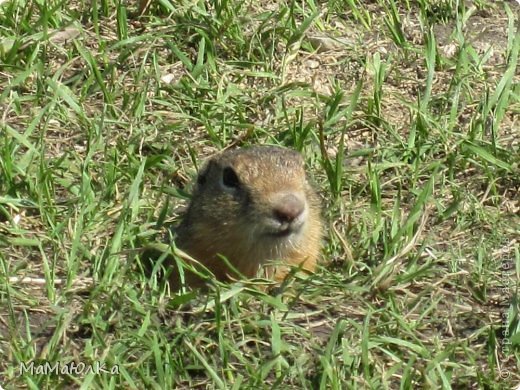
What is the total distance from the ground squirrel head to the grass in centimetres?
19

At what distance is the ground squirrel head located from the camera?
19.6 feet

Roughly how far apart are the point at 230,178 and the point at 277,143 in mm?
950

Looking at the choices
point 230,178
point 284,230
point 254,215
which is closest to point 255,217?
point 254,215

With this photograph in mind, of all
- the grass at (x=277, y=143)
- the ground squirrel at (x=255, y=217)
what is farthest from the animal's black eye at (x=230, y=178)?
the grass at (x=277, y=143)

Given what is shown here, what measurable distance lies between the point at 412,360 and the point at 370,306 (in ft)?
1.56

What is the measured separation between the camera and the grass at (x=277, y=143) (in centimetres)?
540

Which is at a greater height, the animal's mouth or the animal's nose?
the animal's nose

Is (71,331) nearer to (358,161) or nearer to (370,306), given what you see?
(370,306)

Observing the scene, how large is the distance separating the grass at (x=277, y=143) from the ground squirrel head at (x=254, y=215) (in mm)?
189

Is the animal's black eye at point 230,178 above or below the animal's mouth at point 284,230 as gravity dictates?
→ above

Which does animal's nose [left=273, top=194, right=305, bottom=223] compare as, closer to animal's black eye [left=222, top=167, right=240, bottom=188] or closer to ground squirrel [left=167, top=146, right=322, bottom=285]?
ground squirrel [left=167, top=146, right=322, bottom=285]

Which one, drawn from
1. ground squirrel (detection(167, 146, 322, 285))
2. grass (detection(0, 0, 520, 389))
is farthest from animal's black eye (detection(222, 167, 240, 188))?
grass (detection(0, 0, 520, 389))

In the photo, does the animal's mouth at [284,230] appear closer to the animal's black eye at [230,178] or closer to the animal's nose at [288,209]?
the animal's nose at [288,209]

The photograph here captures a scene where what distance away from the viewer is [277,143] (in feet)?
23.6
